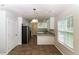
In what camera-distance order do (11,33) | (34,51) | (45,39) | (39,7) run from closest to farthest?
(39,7), (34,51), (11,33), (45,39)

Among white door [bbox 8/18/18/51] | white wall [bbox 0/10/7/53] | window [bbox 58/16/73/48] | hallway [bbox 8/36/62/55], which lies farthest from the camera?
white door [bbox 8/18/18/51]

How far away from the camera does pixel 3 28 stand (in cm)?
493

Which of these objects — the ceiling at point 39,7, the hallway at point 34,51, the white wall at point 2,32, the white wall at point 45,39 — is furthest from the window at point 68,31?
the white wall at point 45,39

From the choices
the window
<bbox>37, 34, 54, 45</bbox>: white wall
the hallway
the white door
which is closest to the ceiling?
the window

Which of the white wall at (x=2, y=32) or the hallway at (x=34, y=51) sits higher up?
the white wall at (x=2, y=32)

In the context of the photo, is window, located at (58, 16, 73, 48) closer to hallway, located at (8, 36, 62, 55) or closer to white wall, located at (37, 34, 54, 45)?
hallway, located at (8, 36, 62, 55)

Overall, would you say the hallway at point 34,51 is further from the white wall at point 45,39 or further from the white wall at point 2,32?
the white wall at point 45,39

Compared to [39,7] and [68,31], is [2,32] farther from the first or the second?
[68,31]

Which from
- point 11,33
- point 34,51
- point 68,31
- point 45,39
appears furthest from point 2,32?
point 45,39

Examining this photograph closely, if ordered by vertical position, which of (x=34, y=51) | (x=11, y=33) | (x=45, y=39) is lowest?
(x=34, y=51)

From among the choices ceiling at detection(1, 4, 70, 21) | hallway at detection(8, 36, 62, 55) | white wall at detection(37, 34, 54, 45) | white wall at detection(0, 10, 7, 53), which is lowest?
hallway at detection(8, 36, 62, 55)

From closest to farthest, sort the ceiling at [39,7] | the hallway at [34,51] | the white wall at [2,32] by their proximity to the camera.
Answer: the ceiling at [39,7] < the white wall at [2,32] < the hallway at [34,51]
